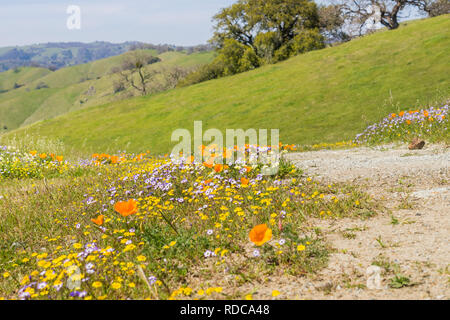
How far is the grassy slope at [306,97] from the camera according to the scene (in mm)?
18359

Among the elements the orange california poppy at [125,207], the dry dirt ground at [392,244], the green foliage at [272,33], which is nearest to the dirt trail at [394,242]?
the dry dirt ground at [392,244]

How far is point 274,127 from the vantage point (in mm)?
19938

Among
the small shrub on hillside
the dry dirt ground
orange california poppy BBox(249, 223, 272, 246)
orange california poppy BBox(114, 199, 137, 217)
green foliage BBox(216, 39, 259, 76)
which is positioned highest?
green foliage BBox(216, 39, 259, 76)

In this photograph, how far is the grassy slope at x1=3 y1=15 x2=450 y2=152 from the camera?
1836cm

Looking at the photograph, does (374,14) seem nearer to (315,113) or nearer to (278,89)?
(278,89)

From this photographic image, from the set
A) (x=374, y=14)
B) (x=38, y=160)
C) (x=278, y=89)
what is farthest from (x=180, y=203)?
(x=374, y=14)

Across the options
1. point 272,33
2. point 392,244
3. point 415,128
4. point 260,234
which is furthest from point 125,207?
point 272,33

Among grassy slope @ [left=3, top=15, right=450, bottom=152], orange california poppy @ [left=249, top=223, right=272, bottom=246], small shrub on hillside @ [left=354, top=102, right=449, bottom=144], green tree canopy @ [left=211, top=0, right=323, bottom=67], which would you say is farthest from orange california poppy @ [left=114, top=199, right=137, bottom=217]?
green tree canopy @ [left=211, top=0, right=323, bottom=67]

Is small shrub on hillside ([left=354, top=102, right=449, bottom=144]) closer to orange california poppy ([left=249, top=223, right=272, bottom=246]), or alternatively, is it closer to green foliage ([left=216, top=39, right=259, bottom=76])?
orange california poppy ([left=249, top=223, right=272, bottom=246])

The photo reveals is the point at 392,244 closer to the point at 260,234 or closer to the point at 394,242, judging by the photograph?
the point at 394,242

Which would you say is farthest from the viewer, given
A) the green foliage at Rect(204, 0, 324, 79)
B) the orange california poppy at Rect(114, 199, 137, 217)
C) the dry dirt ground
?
the green foliage at Rect(204, 0, 324, 79)

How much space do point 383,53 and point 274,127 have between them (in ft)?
42.7

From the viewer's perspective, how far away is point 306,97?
22984 mm
